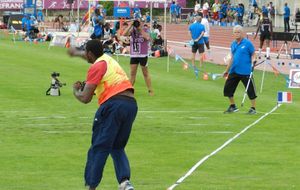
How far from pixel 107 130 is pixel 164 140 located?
5.32 meters

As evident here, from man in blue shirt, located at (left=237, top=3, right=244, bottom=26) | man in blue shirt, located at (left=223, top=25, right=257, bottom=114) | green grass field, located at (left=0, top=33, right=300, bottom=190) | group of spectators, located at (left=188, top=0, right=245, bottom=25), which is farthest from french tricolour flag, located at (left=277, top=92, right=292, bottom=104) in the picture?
group of spectators, located at (left=188, top=0, right=245, bottom=25)

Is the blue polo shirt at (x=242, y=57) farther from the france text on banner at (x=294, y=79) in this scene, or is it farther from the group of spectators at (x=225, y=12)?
the group of spectators at (x=225, y=12)

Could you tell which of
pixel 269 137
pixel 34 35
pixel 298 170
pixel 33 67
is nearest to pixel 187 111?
pixel 269 137

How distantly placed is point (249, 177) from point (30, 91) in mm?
Answer: 12877

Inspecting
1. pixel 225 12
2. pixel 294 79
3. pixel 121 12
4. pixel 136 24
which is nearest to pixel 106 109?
pixel 136 24

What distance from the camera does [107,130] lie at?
10.2 meters

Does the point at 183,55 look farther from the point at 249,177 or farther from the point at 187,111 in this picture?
the point at 249,177

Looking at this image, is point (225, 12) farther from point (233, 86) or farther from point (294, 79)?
point (233, 86)

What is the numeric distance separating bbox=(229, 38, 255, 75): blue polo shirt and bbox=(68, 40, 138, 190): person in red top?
873 cm

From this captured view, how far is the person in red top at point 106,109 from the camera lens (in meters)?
10.3

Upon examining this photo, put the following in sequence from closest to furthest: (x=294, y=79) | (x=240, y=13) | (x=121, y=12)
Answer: (x=294, y=79)
(x=121, y=12)
(x=240, y=13)

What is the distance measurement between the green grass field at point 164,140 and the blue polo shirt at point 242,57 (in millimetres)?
958

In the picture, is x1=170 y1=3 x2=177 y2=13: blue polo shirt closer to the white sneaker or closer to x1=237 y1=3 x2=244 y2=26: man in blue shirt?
x1=237 y1=3 x2=244 y2=26: man in blue shirt

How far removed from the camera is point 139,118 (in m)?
18.6
